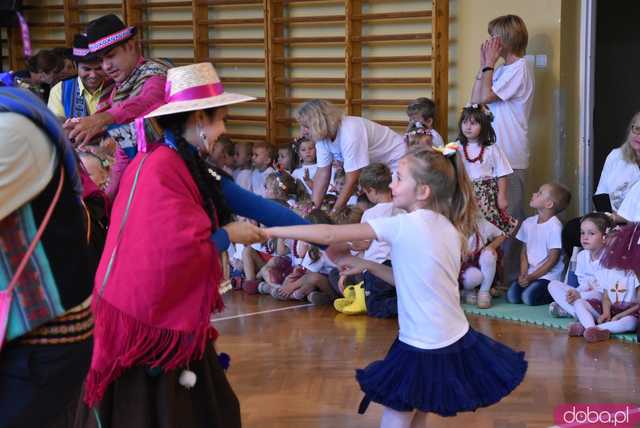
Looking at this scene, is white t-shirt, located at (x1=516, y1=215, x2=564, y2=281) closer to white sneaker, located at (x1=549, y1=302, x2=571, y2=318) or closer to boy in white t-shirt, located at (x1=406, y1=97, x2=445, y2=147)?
white sneaker, located at (x1=549, y1=302, x2=571, y2=318)

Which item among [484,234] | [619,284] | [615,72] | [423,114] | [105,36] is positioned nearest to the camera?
[105,36]

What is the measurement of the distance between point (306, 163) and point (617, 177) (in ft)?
8.29

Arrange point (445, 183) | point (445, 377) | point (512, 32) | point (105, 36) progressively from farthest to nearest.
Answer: point (512, 32)
point (105, 36)
point (445, 183)
point (445, 377)

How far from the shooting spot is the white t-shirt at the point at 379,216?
Result: 5.69 meters

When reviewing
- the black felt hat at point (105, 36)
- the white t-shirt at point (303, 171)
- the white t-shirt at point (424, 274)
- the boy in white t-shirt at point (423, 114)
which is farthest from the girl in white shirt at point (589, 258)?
the black felt hat at point (105, 36)

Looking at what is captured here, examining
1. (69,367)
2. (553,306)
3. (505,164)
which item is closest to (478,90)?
(505,164)

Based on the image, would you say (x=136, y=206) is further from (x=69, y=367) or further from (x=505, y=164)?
(x=505, y=164)

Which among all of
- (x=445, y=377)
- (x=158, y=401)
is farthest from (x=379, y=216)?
(x=158, y=401)

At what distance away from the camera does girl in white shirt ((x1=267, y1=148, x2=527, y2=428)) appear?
2920 mm

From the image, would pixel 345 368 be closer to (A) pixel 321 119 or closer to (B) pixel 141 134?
(A) pixel 321 119

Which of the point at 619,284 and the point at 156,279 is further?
the point at 619,284

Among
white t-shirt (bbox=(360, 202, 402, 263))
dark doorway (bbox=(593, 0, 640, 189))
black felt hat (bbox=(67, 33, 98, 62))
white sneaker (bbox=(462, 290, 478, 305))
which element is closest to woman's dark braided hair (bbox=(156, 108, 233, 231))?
black felt hat (bbox=(67, 33, 98, 62))

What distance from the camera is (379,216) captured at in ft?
18.6

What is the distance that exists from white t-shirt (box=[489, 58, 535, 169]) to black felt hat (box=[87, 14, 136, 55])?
330 cm
